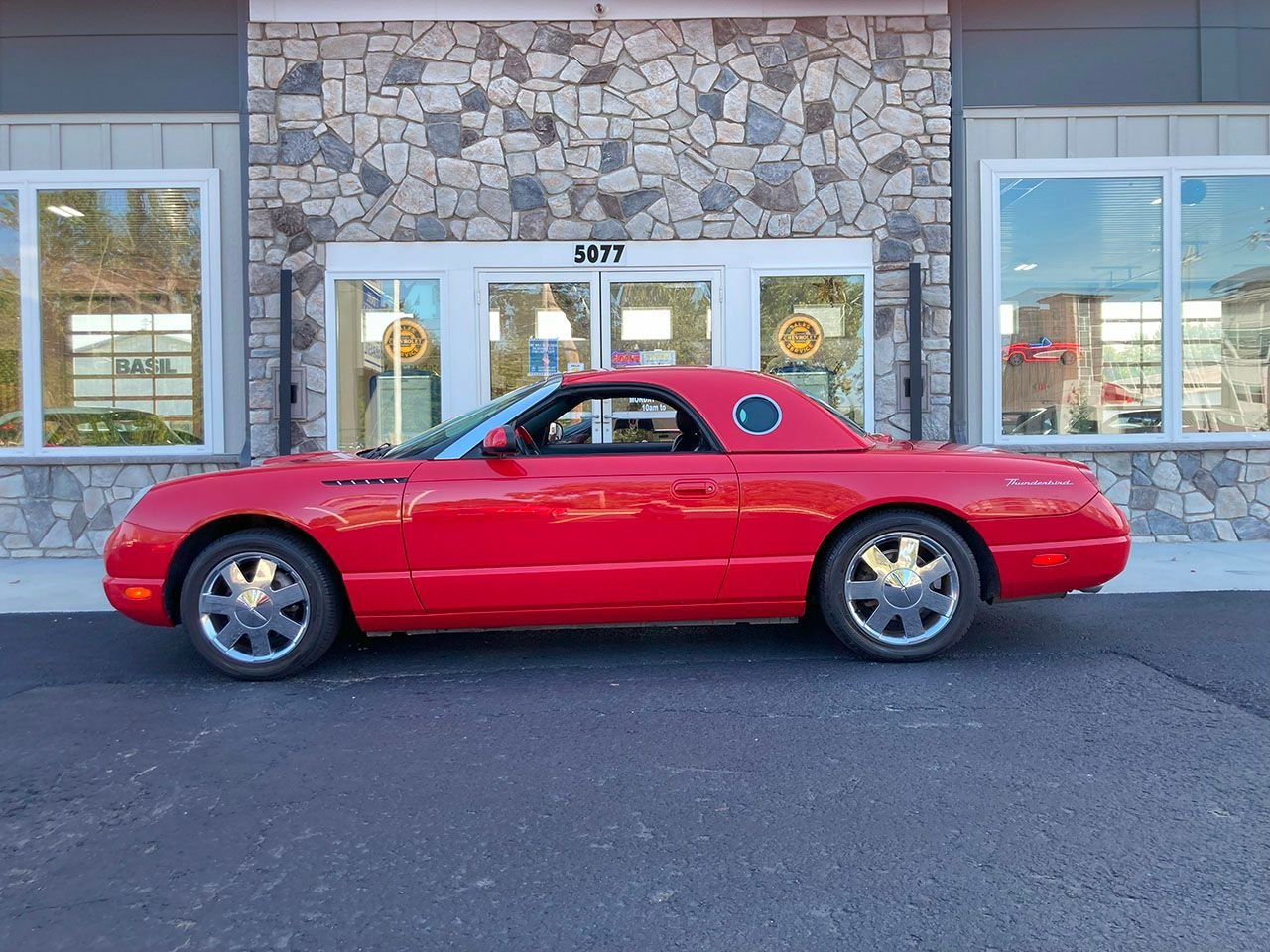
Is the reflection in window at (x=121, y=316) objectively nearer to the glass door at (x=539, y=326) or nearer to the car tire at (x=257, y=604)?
the glass door at (x=539, y=326)

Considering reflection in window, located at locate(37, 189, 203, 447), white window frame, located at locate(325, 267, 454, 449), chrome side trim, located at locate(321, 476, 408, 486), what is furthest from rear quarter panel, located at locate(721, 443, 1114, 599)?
reflection in window, located at locate(37, 189, 203, 447)

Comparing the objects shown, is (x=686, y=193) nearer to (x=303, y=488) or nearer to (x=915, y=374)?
(x=915, y=374)

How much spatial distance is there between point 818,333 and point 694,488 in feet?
15.2

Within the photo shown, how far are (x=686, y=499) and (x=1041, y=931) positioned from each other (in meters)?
2.73

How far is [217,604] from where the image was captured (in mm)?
4770

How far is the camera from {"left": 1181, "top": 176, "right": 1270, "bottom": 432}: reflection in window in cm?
934

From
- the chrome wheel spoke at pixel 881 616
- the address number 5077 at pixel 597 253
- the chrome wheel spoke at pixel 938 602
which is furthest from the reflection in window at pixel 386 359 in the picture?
the chrome wheel spoke at pixel 938 602

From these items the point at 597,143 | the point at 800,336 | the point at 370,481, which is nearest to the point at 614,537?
the point at 370,481

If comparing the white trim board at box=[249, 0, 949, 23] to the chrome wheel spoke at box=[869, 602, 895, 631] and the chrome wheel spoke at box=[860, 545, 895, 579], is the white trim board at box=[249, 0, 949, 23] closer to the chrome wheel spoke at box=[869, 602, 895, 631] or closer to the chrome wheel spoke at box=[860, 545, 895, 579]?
the chrome wheel spoke at box=[860, 545, 895, 579]

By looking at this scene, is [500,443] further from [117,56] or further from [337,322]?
[117,56]

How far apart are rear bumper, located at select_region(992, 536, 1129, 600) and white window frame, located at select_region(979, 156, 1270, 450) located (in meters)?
4.33

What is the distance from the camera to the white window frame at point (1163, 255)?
362 inches

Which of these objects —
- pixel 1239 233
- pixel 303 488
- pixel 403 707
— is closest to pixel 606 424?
pixel 303 488

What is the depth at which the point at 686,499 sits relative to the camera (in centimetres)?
488
